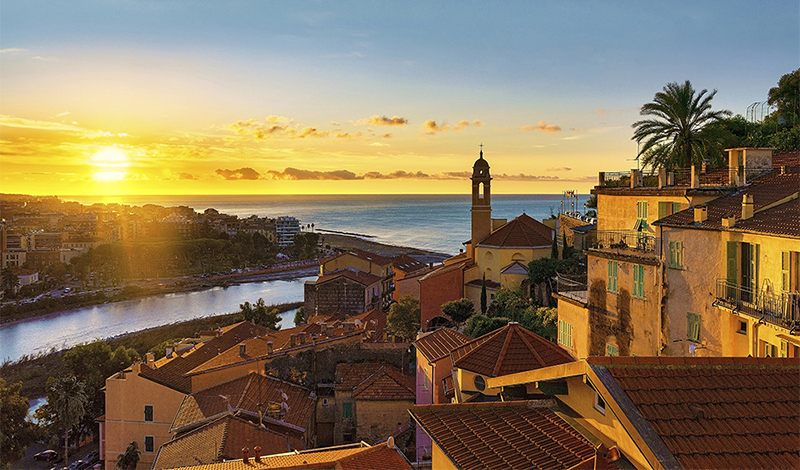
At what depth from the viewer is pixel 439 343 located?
17.3 m

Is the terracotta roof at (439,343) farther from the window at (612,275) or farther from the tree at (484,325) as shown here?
the window at (612,275)

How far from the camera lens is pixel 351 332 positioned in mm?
21656

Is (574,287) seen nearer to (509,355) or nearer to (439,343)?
(439,343)

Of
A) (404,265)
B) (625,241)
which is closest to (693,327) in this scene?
(625,241)

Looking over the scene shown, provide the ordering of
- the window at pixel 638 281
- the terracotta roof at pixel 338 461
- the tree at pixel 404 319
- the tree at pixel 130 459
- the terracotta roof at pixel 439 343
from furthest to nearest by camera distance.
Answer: the tree at pixel 404 319 → the tree at pixel 130 459 → the terracotta roof at pixel 439 343 → the window at pixel 638 281 → the terracotta roof at pixel 338 461

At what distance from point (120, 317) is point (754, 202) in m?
57.8

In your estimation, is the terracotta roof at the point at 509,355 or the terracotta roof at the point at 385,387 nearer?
the terracotta roof at the point at 509,355

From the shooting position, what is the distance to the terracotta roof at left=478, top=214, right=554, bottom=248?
30217mm

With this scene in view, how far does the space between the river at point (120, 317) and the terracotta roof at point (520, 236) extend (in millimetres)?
24351

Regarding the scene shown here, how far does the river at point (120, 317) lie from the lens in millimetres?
48094

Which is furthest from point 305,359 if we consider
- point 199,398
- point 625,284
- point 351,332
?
point 625,284

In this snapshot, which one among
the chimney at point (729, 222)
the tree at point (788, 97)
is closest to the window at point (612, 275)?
the chimney at point (729, 222)

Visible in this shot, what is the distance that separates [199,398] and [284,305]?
41.2 meters

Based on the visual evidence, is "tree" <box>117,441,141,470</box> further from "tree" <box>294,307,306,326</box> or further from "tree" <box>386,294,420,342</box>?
"tree" <box>294,307,306,326</box>
